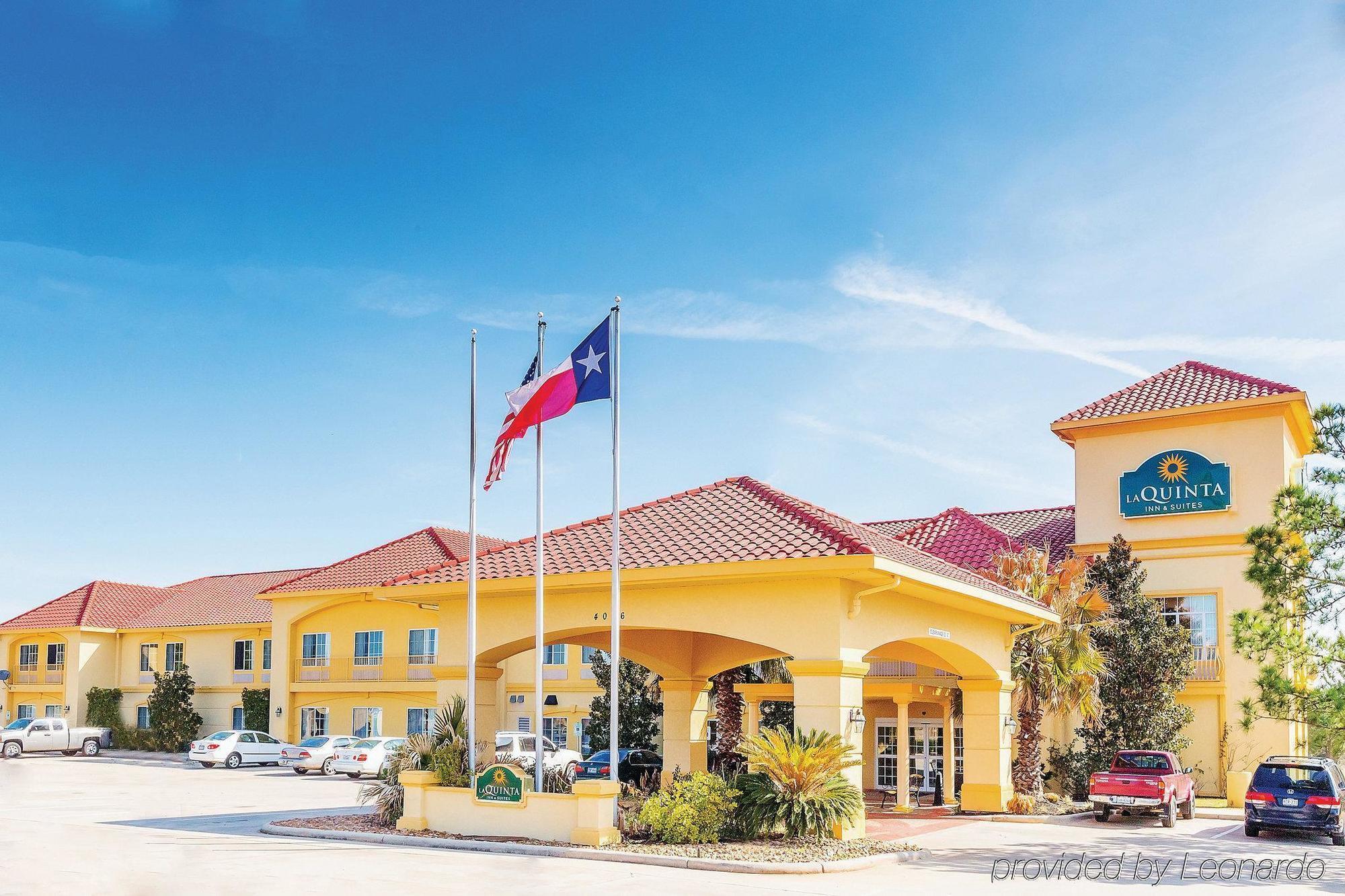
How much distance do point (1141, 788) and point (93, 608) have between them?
51.1 metres

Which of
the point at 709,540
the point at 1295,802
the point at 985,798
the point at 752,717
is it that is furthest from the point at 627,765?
the point at 1295,802

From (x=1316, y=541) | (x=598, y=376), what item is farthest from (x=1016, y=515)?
(x=598, y=376)

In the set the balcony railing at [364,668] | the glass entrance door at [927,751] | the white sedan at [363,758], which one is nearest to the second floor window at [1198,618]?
the glass entrance door at [927,751]

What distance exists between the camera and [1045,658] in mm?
27656

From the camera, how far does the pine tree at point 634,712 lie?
4094cm

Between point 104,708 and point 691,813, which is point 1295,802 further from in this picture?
point 104,708

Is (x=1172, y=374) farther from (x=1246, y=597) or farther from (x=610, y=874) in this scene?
(x=610, y=874)

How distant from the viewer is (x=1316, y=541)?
882 inches

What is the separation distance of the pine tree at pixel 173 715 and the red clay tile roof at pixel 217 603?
10.2 feet

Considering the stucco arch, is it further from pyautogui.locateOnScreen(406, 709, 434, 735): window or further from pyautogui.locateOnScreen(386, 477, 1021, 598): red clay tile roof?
pyautogui.locateOnScreen(406, 709, 434, 735): window

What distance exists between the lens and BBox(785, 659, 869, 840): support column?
62.2 feet

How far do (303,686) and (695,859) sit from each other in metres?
37.0

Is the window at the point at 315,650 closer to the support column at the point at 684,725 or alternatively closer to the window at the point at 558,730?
the window at the point at 558,730

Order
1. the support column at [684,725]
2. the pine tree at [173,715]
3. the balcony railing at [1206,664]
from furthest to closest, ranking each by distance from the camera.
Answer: the pine tree at [173,715]
the balcony railing at [1206,664]
the support column at [684,725]
